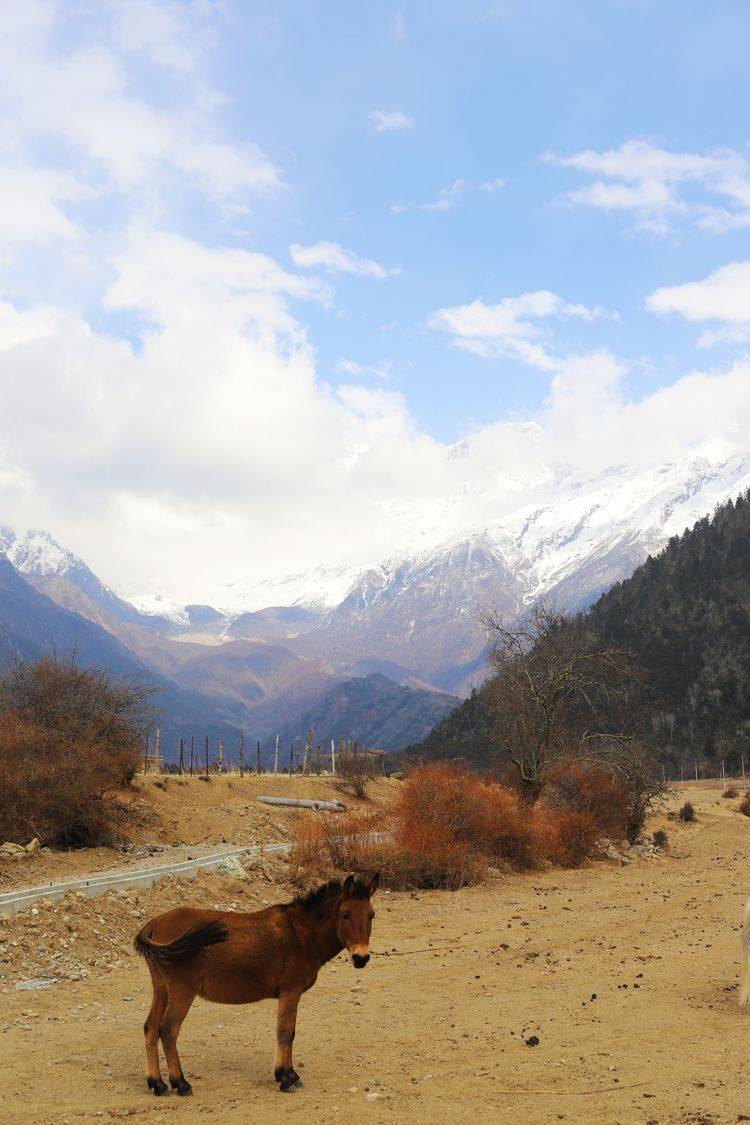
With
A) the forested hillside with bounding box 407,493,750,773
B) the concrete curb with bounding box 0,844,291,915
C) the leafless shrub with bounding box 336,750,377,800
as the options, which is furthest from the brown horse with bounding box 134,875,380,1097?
the forested hillside with bounding box 407,493,750,773

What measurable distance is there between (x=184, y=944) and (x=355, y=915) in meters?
1.40

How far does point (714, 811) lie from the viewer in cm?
5356

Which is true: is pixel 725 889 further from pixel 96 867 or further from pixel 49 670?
pixel 49 670

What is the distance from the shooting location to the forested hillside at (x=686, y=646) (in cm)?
10032

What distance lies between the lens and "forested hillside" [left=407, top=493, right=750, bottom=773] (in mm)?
100325

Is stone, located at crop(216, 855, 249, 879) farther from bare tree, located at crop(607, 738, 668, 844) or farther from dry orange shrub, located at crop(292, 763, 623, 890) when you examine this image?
bare tree, located at crop(607, 738, 668, 844)

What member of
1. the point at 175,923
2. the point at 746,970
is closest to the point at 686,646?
the point at 746,970

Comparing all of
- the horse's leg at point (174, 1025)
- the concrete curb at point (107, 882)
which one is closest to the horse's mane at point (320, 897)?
the horse's leg at point (174, 1025)

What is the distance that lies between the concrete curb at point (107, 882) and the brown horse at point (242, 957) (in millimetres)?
8106

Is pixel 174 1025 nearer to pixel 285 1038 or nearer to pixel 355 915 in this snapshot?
pixel 285 1038

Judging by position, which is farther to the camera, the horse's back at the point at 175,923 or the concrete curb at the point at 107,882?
the concrete curb at the point at 107,882

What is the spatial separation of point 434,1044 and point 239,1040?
2.05 m

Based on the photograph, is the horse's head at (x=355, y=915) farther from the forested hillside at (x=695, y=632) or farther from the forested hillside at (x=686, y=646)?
the forested hillside at (x=695, y=632)

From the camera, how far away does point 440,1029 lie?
33.4 ft
